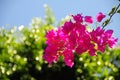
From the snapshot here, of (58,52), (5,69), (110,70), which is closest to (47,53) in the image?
(58,52)

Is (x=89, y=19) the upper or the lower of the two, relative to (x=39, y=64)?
lower

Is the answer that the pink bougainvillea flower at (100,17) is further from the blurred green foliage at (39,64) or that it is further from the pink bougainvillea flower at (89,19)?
the blurred green foliage at (39,64)

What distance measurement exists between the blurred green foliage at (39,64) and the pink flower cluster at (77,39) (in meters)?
4.99

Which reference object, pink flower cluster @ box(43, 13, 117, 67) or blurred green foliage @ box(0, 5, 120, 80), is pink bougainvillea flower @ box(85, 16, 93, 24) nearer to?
pink flower cluster @ box(43, 13, 117, 67)

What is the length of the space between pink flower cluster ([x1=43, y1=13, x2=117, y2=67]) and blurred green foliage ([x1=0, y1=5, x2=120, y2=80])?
196 inches

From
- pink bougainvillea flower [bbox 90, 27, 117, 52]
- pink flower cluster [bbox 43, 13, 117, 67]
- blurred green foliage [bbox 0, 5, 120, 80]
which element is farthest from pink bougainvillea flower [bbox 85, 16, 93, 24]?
blurred green foliage [bbox 0, 5, 120, 80]

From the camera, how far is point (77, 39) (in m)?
2.97

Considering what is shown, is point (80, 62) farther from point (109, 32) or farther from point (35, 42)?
point (109, 32)

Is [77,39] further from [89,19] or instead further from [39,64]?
[39,64]

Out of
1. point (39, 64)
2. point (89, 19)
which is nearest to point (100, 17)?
point (89, 19)

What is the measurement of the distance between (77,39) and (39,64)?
215 inches

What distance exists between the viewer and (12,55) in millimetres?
8508

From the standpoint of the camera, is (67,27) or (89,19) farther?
(89,19)

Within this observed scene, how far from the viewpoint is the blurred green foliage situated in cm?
826
